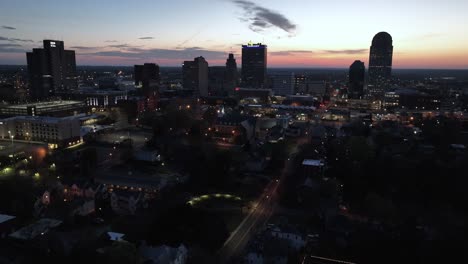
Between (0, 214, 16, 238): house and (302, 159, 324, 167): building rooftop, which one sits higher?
(302, 159, 324, 167): building rooftop

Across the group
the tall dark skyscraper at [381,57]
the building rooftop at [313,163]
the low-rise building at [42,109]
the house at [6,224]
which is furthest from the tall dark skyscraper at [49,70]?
the tall dark skyscraper at [381,57]

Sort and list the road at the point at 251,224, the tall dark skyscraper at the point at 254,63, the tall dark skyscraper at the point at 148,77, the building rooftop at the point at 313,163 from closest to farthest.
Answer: the road at the point at 251,224 → the building rooftop at the point at 313,163 → the tall dark skyscraper at the point at 148,77 → the tall dark skyscraper at the point at 254,63

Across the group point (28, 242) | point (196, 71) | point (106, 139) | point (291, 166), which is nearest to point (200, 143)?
point (291, 166)

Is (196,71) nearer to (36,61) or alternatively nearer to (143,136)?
Result: (36,61)

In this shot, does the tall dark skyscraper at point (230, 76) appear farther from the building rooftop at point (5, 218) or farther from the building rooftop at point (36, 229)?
the building rooftop at point (5, 218)

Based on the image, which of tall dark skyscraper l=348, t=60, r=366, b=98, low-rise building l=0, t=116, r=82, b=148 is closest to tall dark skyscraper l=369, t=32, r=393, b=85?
tall dark skyscraper l=348, t=60, r=366, b=98

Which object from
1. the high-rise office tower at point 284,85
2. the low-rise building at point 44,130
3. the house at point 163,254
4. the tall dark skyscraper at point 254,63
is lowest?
the house at point 163,254

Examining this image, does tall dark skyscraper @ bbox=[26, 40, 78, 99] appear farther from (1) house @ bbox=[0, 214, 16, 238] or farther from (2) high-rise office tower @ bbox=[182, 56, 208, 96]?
(1) house @ bbox=[0, 214, 16, 238]
